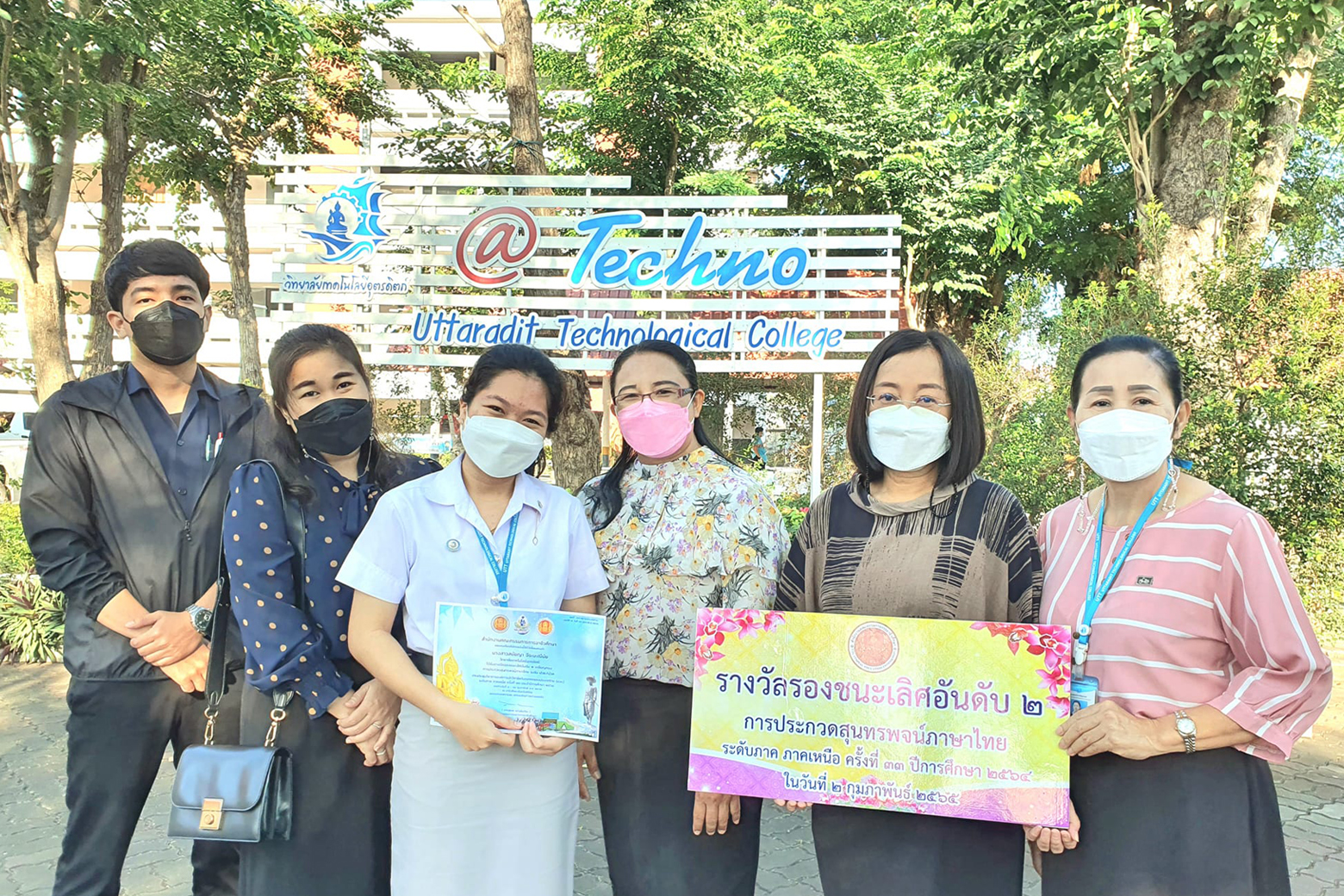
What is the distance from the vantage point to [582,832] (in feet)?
13.8

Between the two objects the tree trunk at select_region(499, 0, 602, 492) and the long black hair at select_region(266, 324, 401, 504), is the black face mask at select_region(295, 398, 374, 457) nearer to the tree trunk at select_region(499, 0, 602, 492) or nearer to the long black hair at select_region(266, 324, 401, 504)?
the long black hair at select_region(266, 324, 401, 504)

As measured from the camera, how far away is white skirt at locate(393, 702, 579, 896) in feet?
6.63

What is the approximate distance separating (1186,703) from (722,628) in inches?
38.1

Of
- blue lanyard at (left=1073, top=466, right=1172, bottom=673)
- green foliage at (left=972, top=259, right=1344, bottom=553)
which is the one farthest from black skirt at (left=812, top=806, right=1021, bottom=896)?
green foliage at (left=972, top=259, right=1344, bottom=553)

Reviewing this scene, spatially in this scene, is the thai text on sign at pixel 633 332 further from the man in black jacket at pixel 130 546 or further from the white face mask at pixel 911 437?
the white face mask at pixel 911 437

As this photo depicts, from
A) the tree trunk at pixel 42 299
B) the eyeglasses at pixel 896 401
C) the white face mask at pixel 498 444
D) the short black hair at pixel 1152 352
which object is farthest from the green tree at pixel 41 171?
the short black hair at pixel 1152 352

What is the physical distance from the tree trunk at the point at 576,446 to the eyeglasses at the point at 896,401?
7.48m

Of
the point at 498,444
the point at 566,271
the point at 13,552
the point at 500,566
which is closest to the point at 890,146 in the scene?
the point at 566,271

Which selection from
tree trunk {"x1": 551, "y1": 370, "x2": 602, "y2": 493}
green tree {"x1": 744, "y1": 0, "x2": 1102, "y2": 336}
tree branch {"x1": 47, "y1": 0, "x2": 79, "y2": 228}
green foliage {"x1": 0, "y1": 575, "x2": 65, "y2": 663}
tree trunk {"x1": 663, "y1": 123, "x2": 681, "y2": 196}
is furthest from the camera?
green tree {"x1": 744, "y1": 0, "x2": 1102, "y2": 336}

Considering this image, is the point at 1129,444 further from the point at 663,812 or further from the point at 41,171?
the point at 41,171

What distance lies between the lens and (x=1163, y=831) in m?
1.79

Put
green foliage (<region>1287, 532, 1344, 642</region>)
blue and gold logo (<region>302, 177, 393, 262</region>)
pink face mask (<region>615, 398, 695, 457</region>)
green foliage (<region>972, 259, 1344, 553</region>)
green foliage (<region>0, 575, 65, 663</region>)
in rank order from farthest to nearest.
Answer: blue and gold logo (<region>302, 177, 393, 262</region>), green foliage (<region>0, 575, 65, 663</region>), green foliage (<region>1287, 532, 1344, 642</region>), green foliage (<region>972, 259, 1344, 553</region>), pink face mask (<region>615, 398, 695, 457</region>)

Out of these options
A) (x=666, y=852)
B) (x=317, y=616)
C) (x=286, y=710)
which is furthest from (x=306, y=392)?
(x=666, y=852)

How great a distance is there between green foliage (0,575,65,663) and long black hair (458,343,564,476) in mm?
6402
